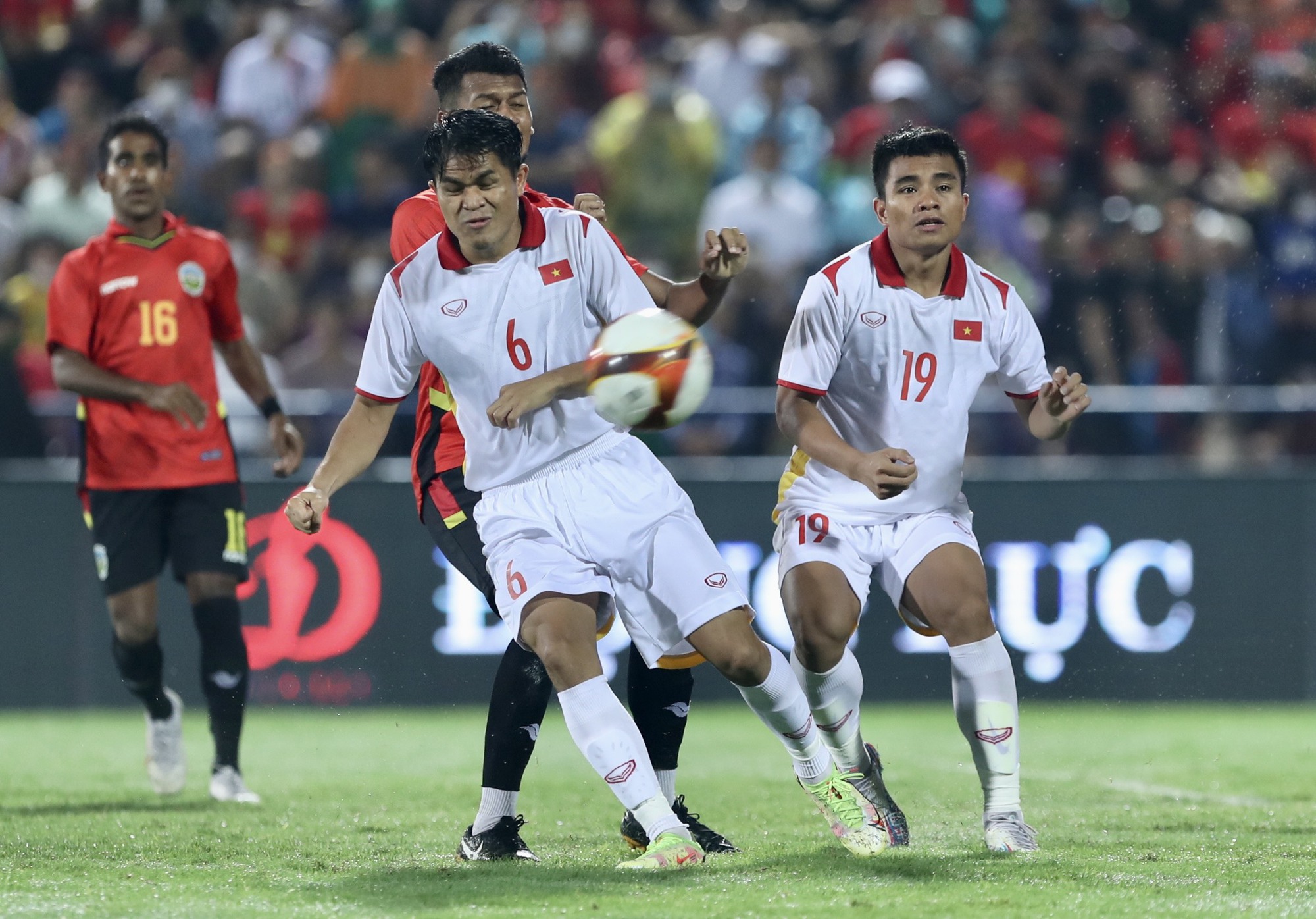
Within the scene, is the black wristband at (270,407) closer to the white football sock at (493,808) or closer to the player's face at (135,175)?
the player's face at (135,175)

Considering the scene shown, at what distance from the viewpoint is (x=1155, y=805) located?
6551 millimetres

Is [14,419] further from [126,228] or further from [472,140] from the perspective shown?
[472,140]

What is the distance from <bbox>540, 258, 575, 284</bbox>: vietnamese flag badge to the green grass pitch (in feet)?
5.44

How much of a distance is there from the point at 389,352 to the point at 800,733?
1620 millimetres

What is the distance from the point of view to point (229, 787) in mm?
6957

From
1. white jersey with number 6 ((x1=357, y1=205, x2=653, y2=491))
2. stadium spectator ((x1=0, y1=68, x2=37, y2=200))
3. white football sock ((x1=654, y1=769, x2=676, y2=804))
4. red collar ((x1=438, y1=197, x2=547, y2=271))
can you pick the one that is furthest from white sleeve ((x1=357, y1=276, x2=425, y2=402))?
stadium spectator ((x1=0, y1=68, x2=37, y2=200))

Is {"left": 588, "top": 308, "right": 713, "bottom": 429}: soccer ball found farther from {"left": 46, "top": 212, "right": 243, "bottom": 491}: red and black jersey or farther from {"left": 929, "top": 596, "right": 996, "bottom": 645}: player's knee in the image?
{"left": 46, "top": 212, "right": 243, "bottom": 491}: red and black jersey

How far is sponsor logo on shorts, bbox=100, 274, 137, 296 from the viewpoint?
728 cm

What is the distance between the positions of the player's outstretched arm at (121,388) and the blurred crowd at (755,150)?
298cm

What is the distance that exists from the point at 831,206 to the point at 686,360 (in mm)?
7291

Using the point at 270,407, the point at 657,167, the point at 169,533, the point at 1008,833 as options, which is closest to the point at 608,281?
the point at 1008,833

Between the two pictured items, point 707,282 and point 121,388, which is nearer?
point 707,282

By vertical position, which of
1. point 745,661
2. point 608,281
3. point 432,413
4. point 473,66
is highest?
point 473,66

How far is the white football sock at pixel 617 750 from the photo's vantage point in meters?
4.78
